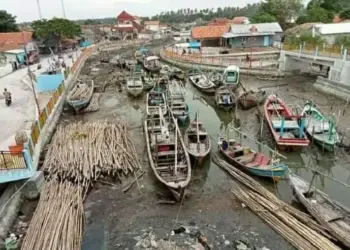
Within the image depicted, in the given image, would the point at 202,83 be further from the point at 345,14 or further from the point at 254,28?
the point at 345,14

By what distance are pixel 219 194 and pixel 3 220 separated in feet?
30.9

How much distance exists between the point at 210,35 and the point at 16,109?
4112cm

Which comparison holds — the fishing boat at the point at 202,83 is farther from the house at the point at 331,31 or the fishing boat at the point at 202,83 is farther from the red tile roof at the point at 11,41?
the red tile roof at the point at 11,41

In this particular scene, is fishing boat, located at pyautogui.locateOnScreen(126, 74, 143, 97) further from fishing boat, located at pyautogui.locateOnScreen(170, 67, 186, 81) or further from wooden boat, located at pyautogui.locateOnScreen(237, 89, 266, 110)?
wooden boat, located at pyautogui.locateOnScreen(237, 89, 266, 110)

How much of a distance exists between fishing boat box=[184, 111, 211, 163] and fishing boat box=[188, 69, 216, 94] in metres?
12.2

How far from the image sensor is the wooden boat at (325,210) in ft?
37.6

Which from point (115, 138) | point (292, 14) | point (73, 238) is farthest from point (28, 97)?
point (292, 14)

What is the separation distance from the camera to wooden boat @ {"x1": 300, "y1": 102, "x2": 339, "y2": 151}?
18281 millimetres

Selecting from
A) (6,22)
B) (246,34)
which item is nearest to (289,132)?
(246,34)

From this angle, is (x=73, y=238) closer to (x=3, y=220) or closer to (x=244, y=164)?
(x=3, y=220)

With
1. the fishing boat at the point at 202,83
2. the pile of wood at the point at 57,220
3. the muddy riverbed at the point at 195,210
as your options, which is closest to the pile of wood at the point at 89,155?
the muddy riverbed at the point at 195,210

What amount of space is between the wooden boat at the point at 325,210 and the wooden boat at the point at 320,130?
4978 millimetres

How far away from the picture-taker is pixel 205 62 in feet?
148

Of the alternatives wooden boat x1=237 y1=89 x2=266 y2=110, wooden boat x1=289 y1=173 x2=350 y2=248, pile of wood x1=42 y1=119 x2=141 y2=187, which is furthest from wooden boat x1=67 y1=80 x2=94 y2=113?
wooden boat x1=289 y1=173 x2=350 y2=248
